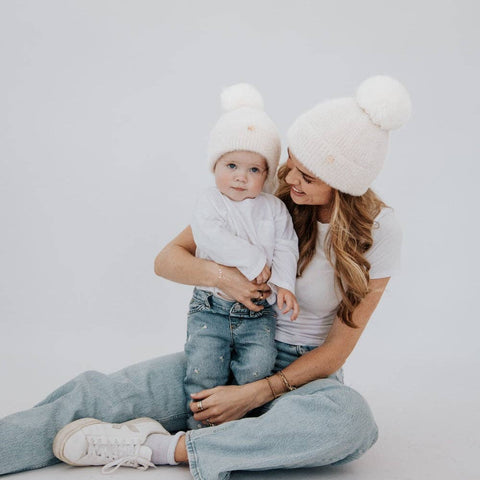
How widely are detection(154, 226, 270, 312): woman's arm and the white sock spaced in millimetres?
472

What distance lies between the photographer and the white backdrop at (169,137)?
12.3 feet

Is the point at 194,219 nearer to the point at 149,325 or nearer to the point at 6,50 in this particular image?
the point at 149,325

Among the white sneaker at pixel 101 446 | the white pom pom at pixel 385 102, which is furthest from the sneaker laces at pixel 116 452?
the white pom pom at pixel 385 102

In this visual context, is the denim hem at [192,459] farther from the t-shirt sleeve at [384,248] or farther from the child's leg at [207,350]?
the t-shirt sleeve at [384,248]

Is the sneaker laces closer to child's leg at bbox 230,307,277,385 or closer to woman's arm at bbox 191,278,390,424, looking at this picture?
woman's arm at bbox 191,278,390,424

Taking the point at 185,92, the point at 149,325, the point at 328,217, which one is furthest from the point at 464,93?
the point at 149,325

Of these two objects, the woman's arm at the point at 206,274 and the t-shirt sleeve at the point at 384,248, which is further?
the t-shirt sleeve at the point at 384,248

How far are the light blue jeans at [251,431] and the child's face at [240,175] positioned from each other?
26.2 inches

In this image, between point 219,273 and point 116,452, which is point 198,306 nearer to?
point 219,273

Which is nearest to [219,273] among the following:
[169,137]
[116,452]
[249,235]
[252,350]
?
[249,235]

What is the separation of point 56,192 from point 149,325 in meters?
0.84

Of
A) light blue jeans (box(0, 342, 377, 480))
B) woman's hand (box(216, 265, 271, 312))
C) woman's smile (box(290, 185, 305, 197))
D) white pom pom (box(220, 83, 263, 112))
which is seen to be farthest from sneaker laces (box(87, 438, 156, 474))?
white pom pom (box(220, 83, 263, 112))

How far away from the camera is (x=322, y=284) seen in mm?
2477

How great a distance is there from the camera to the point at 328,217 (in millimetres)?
2516
